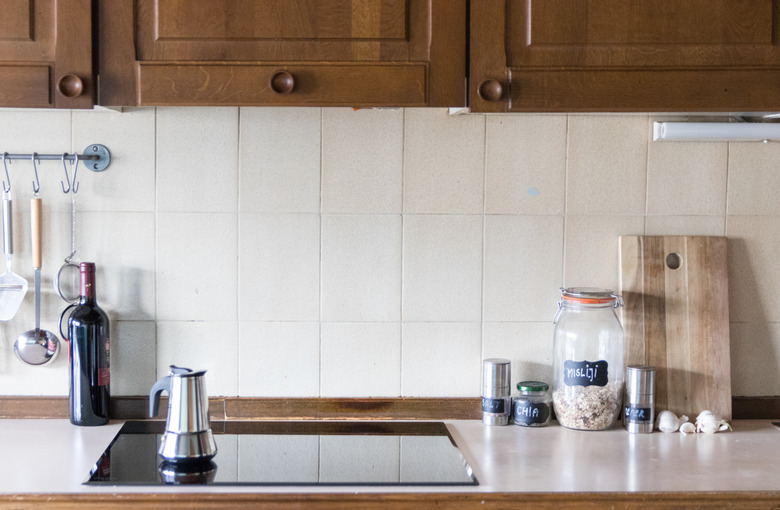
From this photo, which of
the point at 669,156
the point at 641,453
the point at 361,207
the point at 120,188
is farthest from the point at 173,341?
the point at 669,156

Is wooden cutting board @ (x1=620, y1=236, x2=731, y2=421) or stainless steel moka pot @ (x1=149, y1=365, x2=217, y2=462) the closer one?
stainless steel moka pot @ (x1=149, y1=365, x2=217, y2=462)

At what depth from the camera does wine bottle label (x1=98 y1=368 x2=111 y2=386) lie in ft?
5.77

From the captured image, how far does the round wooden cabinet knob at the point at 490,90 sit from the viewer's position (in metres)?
1.50

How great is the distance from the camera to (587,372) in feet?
5.72

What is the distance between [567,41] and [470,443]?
80 cm

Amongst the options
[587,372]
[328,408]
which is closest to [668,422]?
[587,372]

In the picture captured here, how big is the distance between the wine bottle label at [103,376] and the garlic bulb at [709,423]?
4.14 feet

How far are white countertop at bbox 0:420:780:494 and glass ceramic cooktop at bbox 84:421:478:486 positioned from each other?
0.03 meters

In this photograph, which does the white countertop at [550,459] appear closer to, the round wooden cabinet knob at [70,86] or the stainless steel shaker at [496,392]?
the stainless steel shaker at [496,392]

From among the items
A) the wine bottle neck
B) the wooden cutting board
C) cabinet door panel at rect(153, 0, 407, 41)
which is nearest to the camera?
cabinet door panel at rect(153, 0, 407, 41)

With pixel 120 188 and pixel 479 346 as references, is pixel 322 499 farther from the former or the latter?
pixel 120 188

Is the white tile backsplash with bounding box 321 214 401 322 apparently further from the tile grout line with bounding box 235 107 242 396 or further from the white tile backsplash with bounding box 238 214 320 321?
the tile grout line with bounding box 235 107 242 396

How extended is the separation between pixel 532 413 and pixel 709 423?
14.6 inches

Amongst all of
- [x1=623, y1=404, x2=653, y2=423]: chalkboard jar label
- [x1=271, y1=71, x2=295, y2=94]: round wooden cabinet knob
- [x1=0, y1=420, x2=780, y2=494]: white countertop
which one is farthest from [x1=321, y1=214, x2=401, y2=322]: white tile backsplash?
[x1=623, y1=404, x2=653, y2=423]: chalkboard jar label
